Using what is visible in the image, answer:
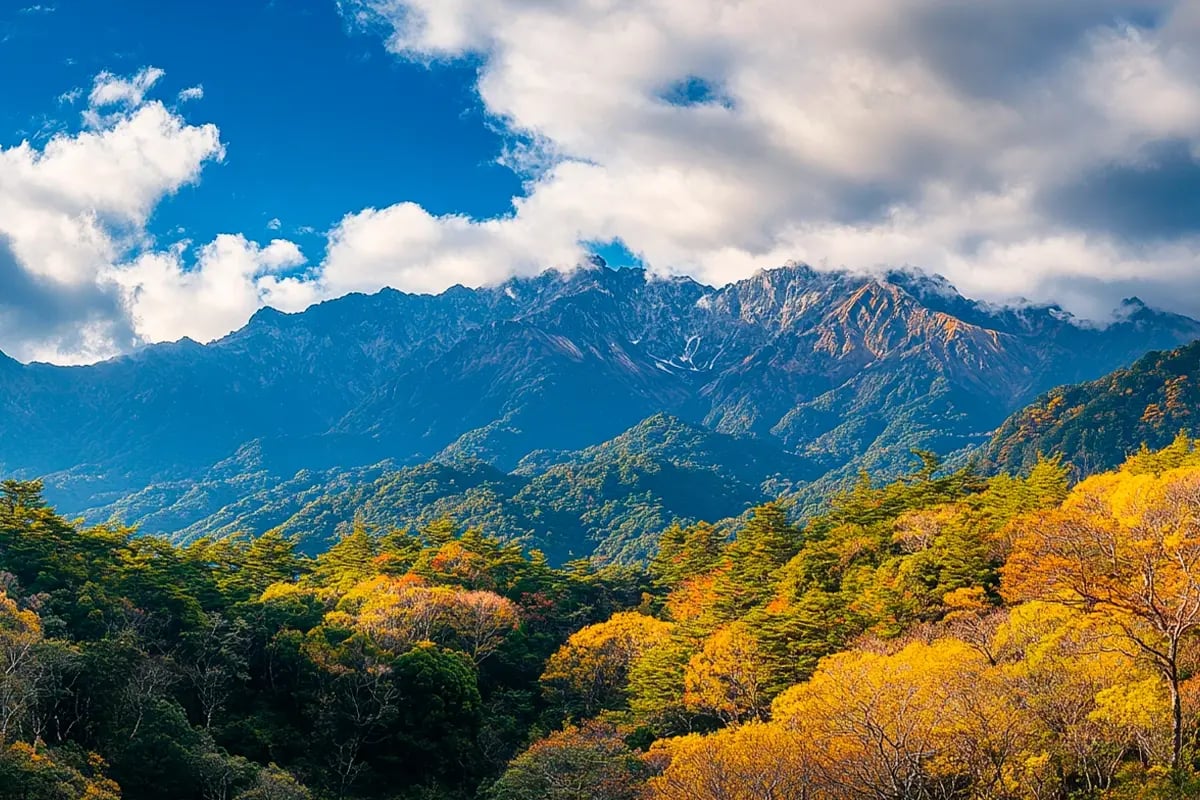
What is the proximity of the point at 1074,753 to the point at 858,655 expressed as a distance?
15291 millimetres

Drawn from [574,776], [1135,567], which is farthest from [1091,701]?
[574,776]

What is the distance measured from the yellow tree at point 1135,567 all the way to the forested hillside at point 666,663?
0.20 meters

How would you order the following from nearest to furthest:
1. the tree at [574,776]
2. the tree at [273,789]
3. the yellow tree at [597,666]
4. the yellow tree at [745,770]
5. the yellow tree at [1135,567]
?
1. the yellow tree at [1135,567]
2. the yellow tree at [745,770]
3. the tree at [273,789]
4. the tree at [574,776]
5. the yellow tree at [597,666]

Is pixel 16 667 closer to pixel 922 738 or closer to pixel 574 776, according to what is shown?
pixel 574 776

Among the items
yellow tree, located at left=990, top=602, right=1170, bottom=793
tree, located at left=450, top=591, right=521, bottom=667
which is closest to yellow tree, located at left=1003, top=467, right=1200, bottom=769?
yellow tree, located at left=990, top=602, right=1170, bottom=793

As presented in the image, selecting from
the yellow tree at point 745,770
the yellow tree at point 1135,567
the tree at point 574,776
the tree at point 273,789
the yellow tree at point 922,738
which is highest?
the yellow tree at point 1135,567

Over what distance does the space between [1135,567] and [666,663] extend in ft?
113

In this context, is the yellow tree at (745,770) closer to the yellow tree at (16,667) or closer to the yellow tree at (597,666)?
the yellow tree at (16,667)

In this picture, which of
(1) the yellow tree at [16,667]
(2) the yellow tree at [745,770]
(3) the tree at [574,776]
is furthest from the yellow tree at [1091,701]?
(1) the yellow tree at [16,667]

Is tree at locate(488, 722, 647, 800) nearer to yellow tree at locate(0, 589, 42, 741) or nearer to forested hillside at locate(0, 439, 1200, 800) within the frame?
forested hillside at locate(0, 439, 1200, 800)

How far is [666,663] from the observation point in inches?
2450

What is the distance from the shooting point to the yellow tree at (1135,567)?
1218 inches

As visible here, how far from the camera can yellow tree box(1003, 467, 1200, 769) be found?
30.9 meters

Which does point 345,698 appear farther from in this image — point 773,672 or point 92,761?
point 773,672
